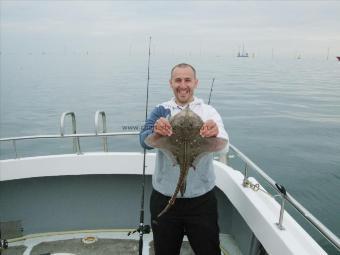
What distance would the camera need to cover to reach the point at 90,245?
17.1 ft

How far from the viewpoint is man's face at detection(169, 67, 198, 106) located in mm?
3244

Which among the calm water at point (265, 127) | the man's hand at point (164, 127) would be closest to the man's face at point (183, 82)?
the man's hand at point (164, 127)

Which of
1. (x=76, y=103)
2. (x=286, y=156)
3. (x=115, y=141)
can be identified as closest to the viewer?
(x=286, y=156)

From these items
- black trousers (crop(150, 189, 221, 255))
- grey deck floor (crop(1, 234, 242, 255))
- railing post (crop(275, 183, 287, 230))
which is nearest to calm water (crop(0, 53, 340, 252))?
grey deck floor (crop(1, 234, 242, 255))

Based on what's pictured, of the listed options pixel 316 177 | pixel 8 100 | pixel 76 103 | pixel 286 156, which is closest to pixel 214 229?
pixel 316 177

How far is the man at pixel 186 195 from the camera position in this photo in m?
3.22

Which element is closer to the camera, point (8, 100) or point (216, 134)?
point (216, 134)

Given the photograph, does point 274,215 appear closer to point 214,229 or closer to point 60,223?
point 214,229

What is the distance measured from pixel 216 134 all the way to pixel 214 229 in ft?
3.51

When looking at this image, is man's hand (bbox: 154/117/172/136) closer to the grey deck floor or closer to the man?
the man

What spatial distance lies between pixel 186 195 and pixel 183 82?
104 cm

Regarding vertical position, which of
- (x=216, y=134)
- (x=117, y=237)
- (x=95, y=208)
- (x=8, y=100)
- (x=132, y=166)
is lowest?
(x=8, y=100)

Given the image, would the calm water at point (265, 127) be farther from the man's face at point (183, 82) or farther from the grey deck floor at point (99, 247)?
the man's face at point (183, 82)

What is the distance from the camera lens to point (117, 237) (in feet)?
17.8
